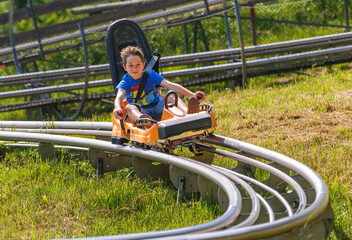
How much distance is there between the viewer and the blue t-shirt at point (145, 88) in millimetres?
5715

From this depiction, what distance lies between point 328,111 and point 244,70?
2461mm

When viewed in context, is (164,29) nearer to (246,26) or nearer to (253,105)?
(246,26)

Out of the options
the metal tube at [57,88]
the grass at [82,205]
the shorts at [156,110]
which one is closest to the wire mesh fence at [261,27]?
the metal tube at [57,88]

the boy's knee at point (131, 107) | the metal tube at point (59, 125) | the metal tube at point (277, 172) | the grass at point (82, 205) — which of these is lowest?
the grass at point (82, 205)

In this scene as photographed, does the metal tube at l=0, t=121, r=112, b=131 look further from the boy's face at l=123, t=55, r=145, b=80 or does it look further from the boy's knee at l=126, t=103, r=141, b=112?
the boy's knee at l=126, t=103, r=141, b=112

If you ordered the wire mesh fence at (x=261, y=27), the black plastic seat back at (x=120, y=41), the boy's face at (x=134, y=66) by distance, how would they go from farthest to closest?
1. the wire mesh fence at (x=261, y=27)
2. the black plastic seat back at (x=120, y=41)
3. the boy's face at (x=134, y=66)

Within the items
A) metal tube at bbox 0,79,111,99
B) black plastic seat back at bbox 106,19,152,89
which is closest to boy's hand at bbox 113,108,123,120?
black plastic seat back at bbox 106,19,152,89

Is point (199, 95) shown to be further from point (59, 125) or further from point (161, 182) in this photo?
point (59, 125)

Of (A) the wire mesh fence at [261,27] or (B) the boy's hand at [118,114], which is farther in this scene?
→ (A) the wire mesh fence at [261,27]

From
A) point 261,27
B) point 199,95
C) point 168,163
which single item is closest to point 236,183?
point 168,163

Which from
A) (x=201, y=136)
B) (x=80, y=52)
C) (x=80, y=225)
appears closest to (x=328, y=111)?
(x=201, y=136)

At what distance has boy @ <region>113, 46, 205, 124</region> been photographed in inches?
214

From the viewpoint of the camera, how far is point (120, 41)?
6332mm

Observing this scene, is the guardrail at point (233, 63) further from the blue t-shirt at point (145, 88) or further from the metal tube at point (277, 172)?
the metal tube at point (277, 172)
